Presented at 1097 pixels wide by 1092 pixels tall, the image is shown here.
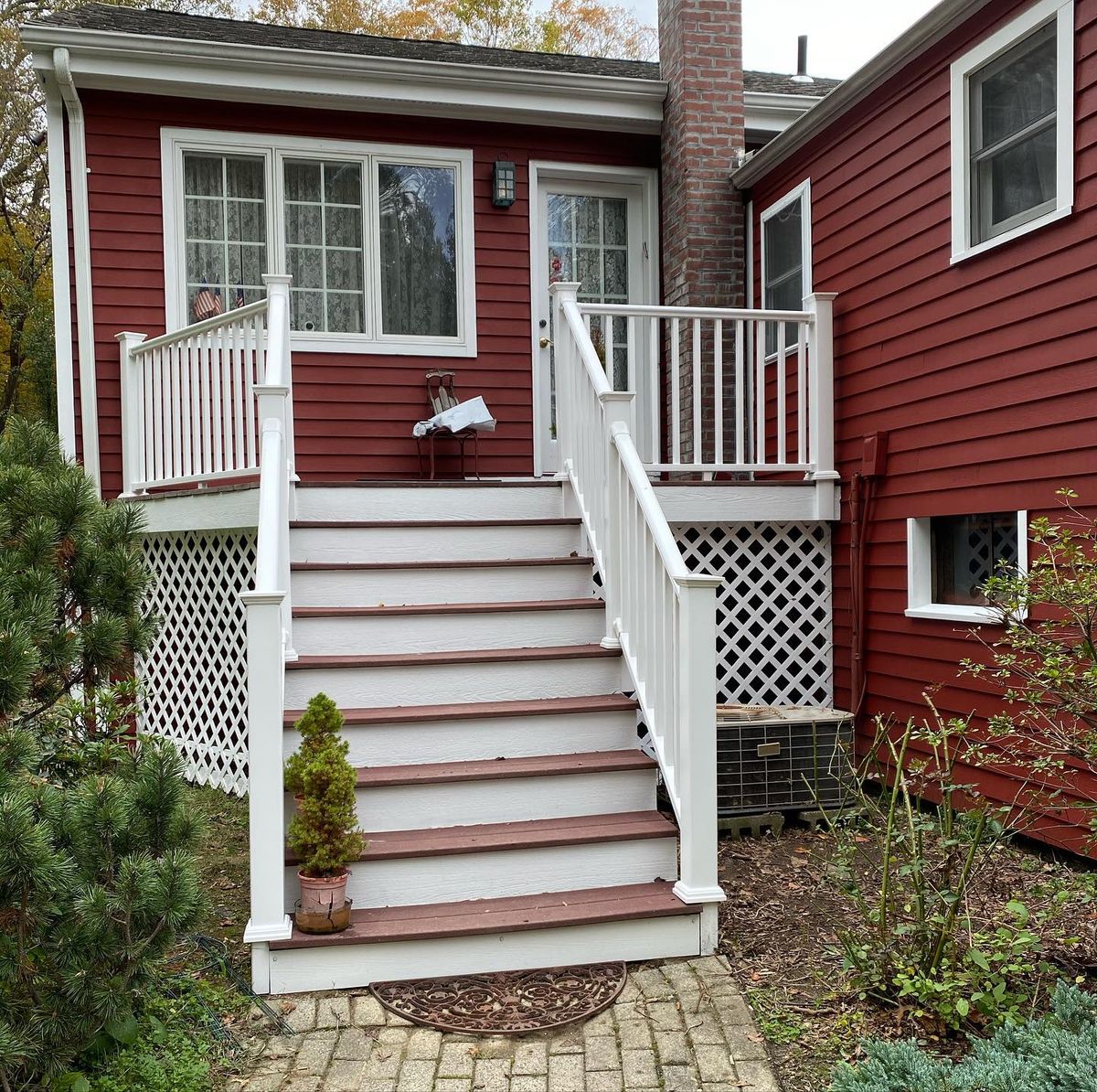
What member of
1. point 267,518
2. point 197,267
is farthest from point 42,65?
point 267,518

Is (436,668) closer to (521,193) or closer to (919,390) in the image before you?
(919,390)

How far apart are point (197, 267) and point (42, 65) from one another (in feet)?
4.53

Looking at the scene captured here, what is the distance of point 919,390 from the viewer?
203 inches

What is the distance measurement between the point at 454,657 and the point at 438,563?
2.17 ft

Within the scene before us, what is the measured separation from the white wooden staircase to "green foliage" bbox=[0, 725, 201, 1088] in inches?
29.6

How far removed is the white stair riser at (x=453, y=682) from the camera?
411cm

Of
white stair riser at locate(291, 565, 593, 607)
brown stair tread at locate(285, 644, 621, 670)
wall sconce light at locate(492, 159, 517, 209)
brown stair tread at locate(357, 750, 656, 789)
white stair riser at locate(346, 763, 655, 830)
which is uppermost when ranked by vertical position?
wall sconce light at locate(492, 159, 517, 209)

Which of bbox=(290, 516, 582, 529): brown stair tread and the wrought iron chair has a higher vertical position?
the wrought iron chair

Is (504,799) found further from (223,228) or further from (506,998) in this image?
(223,228)

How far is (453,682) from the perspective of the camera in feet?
13.8

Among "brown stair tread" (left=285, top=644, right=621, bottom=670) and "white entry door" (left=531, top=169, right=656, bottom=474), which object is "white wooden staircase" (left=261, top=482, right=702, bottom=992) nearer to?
"brown stair tread" (left=285, top=644, right=621, bottom=670)

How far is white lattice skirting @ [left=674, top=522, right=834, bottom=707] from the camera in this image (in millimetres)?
5789

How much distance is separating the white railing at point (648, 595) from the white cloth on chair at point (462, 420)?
1291 mm

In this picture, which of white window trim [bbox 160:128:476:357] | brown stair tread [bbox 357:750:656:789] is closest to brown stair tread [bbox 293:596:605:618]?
brown stair tread [bbox 357:750:656:789]
